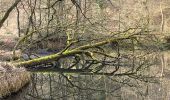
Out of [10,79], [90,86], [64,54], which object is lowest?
[90,86]

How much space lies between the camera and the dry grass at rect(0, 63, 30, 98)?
13.8 meters

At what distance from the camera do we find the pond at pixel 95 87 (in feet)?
47.0

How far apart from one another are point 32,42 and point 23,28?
12845 millimetres

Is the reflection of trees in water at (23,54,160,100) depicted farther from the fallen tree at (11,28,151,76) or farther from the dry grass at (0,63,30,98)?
the fallen tree at (11,28,151,76)

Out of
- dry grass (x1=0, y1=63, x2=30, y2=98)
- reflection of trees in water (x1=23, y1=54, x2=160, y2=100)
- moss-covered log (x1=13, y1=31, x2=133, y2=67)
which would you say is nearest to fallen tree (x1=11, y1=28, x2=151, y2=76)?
moss-covered log (x1=13, y1=31, x2=133, y2=67)

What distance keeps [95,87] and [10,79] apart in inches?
136

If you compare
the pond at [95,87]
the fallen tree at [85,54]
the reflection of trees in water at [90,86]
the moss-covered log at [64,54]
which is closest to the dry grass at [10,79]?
the pond at [95,87]

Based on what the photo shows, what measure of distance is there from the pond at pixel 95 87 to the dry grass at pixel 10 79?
0.91 ft

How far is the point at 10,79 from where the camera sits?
14109 mm

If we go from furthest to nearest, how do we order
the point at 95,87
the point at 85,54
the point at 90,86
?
1. the point at 85,54
2. the point at 90,86
3. the point at 95,87

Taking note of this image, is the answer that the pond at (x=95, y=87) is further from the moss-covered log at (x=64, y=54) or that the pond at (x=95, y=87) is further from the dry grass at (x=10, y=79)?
the moss-covered log at (x=64, y=54)

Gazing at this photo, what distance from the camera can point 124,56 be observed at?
71.8 ft

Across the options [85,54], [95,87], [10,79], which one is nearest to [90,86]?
[95,87]

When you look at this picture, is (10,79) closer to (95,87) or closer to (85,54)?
(95,87)
